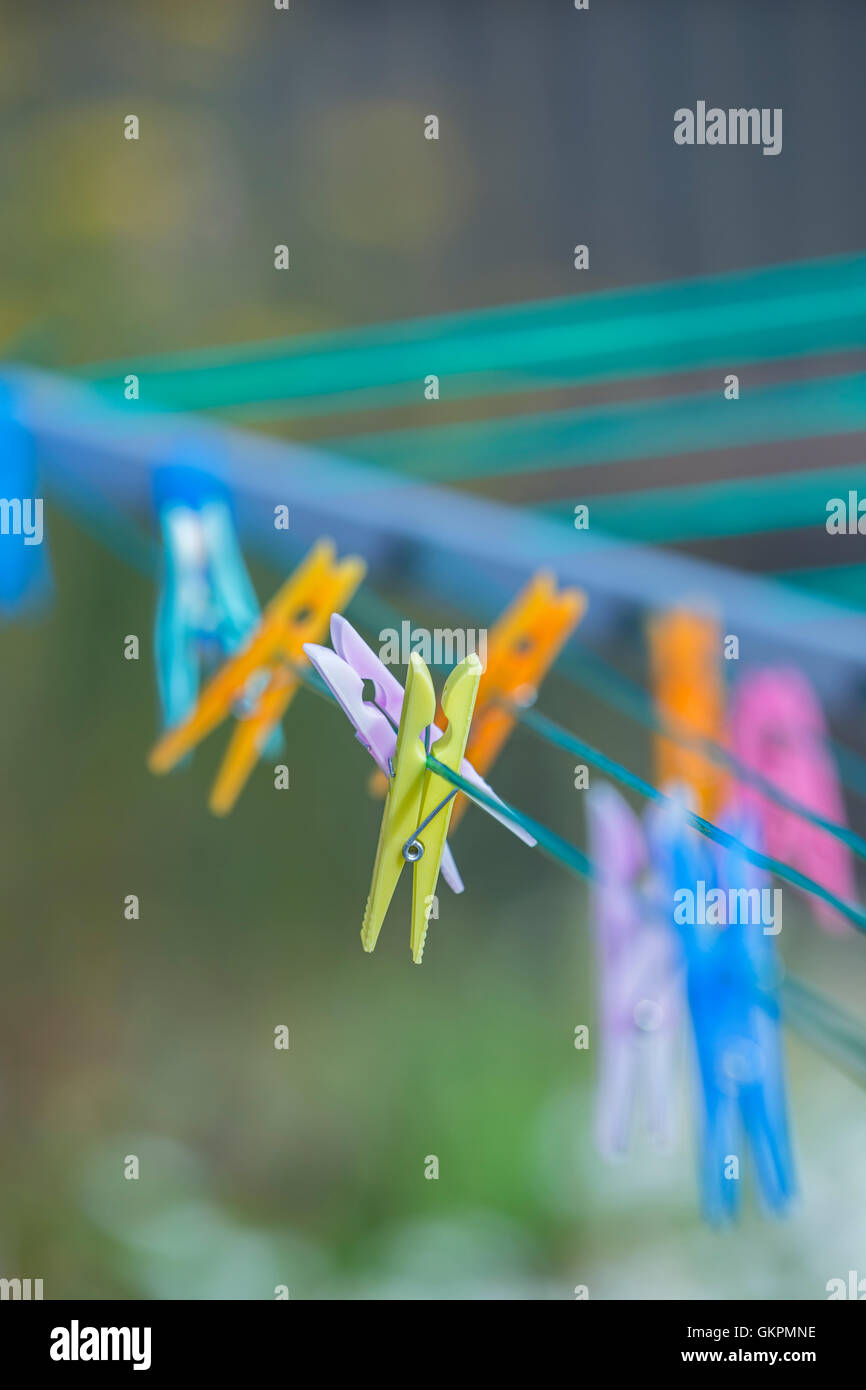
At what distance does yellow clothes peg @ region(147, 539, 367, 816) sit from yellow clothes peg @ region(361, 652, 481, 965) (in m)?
0.19

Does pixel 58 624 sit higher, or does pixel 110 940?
pixel 58 624

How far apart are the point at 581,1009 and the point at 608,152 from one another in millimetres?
1077

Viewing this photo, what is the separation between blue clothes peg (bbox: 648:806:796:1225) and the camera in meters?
0.67

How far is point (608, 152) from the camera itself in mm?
1694

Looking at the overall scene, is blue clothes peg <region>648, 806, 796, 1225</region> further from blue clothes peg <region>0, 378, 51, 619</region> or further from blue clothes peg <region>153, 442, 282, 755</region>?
blue clothes peg <region>0, 378, 51, 619</region>

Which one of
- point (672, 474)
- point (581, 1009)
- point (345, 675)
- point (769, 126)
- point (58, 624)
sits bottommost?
point (581, 1009)

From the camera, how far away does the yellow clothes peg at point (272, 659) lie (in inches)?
26.5

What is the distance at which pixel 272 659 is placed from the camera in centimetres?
69

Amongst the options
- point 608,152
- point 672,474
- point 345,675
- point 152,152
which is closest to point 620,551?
point 345,675

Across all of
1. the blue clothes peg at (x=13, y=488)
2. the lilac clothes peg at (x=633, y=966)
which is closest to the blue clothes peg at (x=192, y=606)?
the blue clothes peg at (x=13, y=488)

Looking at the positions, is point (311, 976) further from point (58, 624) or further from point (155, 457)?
point (155, 457)

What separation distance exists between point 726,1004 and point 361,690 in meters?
0.31

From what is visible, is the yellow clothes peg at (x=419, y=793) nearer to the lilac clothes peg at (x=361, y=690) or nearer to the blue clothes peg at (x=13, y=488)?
the lilac clothes peg at (x=361, y=690)

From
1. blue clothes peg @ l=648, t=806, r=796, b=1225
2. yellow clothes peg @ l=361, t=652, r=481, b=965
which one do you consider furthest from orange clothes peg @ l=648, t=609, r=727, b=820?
yellow clothes peg @ l=361, t=652, r=481, b=965
